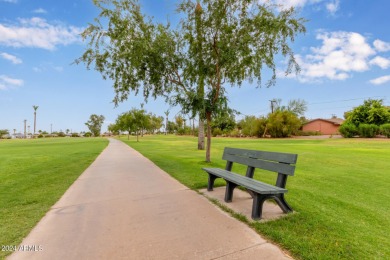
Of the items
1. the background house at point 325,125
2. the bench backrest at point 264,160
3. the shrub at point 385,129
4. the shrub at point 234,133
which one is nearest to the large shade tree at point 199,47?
the bench backrest at point 264,160

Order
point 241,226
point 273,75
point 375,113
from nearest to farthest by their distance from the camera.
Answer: point 241,226 < point 273,75 < point 375,113

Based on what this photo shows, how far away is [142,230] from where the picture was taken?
140 inches

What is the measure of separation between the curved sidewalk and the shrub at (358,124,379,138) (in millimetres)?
42181

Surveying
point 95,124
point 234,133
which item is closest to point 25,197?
point 234,133

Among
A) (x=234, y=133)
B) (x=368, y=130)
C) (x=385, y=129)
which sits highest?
(x=385, y=129)

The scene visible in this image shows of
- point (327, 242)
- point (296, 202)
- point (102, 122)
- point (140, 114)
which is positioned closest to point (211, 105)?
point (296, 202)

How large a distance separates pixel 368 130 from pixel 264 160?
41880 mm

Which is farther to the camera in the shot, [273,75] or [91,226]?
[273,75]

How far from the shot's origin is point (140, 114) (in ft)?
132

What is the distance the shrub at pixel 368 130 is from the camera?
37.3 meters

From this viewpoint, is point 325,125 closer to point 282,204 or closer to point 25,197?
point 282,204

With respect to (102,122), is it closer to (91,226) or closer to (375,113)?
(375,113)

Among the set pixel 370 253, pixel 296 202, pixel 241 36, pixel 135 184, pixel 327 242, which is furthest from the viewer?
pixel 241 36

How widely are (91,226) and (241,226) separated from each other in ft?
7.68
